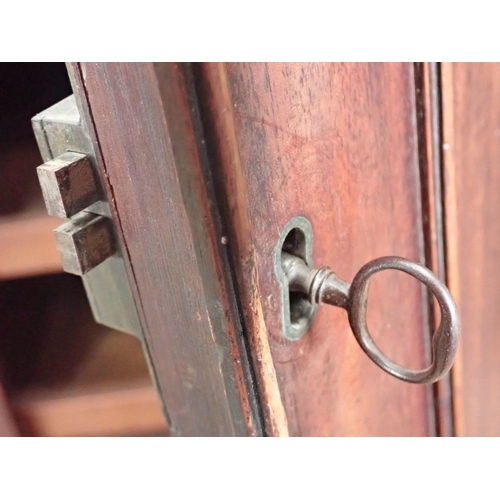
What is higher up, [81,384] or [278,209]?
[278,209]

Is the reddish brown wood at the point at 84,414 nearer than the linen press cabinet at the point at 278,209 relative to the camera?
No

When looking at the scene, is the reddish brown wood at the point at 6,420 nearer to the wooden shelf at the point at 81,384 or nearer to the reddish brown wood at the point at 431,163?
the wooden shelf at the point at 81,384

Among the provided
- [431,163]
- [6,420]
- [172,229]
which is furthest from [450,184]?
[6,420]

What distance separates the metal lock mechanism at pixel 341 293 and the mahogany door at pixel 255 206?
0.01m

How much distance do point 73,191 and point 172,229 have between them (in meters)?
0.07

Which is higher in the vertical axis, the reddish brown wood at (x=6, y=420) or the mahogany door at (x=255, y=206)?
the mahogany door at (x=255, y=206)

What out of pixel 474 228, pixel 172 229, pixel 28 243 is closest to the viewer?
pixel 172 229

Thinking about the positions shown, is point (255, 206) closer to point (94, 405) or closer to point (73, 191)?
point (73, 191)

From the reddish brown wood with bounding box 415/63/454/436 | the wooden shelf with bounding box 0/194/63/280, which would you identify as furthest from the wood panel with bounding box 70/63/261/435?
the reddish brown wood with bounding box 415/63/454/436

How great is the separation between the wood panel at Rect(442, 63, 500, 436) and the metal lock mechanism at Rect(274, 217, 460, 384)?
0.68 feet

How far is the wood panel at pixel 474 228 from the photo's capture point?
510 millimetres

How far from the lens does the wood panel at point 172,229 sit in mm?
266

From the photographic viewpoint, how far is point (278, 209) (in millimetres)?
330

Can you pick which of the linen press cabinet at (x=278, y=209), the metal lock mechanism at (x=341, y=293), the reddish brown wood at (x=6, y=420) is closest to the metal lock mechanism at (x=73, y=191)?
the linen press cabinet at (x=278, y=209)
